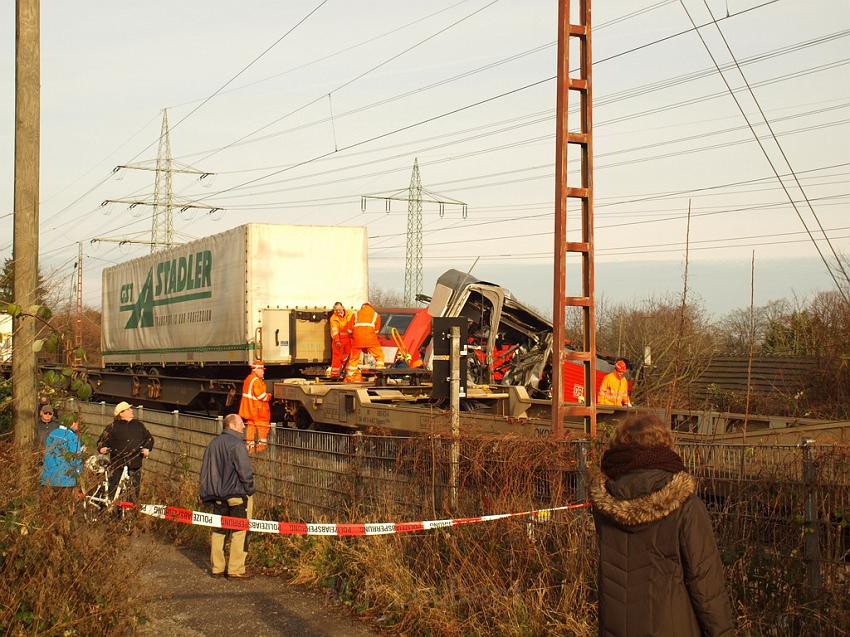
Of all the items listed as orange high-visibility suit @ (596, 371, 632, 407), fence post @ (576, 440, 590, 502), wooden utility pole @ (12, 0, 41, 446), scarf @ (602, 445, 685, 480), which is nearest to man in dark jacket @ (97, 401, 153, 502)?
wooden utility pole @ (12, 0, 41, 446)

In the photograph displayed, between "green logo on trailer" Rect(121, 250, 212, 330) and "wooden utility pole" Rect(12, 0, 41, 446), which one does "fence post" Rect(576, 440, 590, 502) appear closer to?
"wooden utility pole" Rect(12, 0, 41, 446)

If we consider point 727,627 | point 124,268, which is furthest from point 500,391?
point 124,268

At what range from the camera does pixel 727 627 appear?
3.79m

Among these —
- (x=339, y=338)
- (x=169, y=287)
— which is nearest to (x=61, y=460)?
(x=339, y=338)

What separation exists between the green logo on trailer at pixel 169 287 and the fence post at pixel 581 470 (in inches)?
550

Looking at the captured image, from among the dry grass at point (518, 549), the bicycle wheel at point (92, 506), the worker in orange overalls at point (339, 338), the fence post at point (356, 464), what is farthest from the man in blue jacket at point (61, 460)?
the worker in orange overalls at point (339, 338)

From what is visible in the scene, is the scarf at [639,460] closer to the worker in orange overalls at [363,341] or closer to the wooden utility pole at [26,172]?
the wooden utility pole at [26,172]

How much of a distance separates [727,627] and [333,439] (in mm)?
6087

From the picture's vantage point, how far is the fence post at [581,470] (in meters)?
6.83

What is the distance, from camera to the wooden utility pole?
8.14m

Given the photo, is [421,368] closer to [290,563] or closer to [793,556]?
[290,563]

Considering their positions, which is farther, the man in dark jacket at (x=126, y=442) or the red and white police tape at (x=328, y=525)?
the man in dark jacket at (x=126, y=442)

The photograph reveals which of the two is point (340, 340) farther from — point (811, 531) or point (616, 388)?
point (811, 531)

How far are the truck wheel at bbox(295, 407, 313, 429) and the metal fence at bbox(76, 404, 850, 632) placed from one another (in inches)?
204
